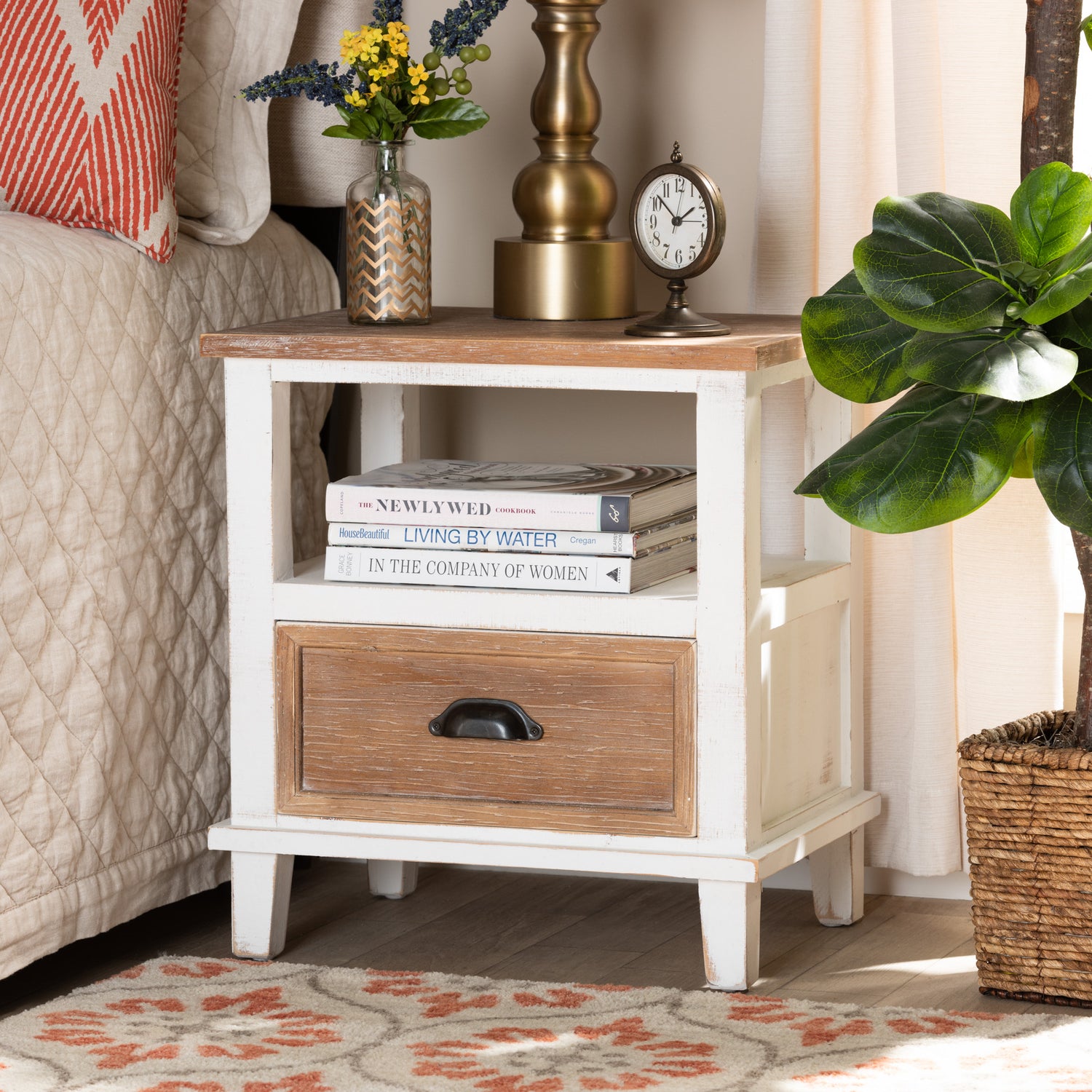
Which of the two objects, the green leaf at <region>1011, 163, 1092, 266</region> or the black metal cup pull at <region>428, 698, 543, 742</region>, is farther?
the black metal cup pull at <region>428, 698, 543, 742</region>

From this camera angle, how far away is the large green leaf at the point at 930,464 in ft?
4.50

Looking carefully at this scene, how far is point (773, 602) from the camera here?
1.62 metres

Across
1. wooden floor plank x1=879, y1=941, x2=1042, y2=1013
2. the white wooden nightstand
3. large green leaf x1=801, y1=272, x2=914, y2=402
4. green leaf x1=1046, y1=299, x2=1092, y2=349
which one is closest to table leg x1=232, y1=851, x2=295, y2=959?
the white wooden nightstand

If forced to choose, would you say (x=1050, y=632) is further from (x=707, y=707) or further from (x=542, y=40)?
(x=542, y=40)

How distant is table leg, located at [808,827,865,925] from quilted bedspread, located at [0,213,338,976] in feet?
1.93

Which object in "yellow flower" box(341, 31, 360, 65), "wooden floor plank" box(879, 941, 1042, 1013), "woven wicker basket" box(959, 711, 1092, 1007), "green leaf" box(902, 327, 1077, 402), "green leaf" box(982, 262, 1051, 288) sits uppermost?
"yellow flower" box(341, 31, 360, 65)

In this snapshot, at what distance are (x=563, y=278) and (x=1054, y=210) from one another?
52 centimetres

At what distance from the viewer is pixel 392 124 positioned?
5.65ft

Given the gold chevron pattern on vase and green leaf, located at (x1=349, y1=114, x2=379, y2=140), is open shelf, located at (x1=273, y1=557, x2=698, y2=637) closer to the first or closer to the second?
the gold chevron pattern on vase

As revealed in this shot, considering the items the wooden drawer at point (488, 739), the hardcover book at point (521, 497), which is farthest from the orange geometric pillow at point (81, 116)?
the wooden drawer at point (488, 739)

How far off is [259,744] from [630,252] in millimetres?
591

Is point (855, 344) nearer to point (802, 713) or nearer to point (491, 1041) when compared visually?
point (802, 713)

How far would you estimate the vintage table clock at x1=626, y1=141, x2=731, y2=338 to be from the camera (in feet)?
5.20

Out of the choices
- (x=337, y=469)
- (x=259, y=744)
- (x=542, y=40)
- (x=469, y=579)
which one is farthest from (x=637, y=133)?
(x=259, y=744)
